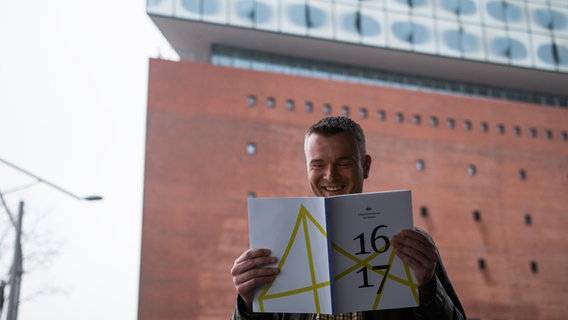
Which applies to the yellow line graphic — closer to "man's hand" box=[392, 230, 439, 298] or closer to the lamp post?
"man's hand" box=[392, 230, 439, 298]

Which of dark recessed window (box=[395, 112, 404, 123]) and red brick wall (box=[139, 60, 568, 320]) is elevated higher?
dark recessed window (box=[395, 112, 404, 123])

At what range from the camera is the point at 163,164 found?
24391mm

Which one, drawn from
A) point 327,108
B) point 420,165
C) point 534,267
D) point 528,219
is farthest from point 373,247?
point 528,219

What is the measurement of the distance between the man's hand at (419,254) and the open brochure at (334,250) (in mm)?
35

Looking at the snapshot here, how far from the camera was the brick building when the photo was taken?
23.8 m

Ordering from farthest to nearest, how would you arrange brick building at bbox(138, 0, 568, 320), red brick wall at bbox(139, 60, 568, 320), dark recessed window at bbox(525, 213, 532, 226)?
dark recessed window at bbox(525, 213, 532, 226) < brick building at bbox(138, 0, 568, 320) < red brick wall at bbox(139, 60, 568, 320)

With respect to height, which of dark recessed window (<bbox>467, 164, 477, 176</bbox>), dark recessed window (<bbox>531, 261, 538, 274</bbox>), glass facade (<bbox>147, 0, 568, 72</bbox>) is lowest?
dark recessed window (<bbox>531, 261, 538, 274</bbox>)

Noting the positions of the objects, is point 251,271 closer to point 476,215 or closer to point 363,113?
point 363,113

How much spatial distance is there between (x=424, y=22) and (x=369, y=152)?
7.67 metres

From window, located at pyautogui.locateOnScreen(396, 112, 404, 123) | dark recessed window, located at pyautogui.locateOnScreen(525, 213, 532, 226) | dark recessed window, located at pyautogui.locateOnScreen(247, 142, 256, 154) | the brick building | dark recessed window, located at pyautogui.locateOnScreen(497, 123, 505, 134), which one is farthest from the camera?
dark recessed window, located at pyautogui.locateOnScreen(497, 123, 505, 134)

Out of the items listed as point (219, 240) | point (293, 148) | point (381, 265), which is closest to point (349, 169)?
point (381, 265)

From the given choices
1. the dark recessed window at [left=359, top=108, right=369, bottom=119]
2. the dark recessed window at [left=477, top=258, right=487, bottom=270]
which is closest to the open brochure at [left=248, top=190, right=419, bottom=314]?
the dark recessed window at [left=359, top=108, right=369, bottom=119]

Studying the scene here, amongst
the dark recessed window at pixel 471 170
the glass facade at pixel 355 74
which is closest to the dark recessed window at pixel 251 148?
the glass facade at pixel 355 74

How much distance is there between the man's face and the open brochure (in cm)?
19
